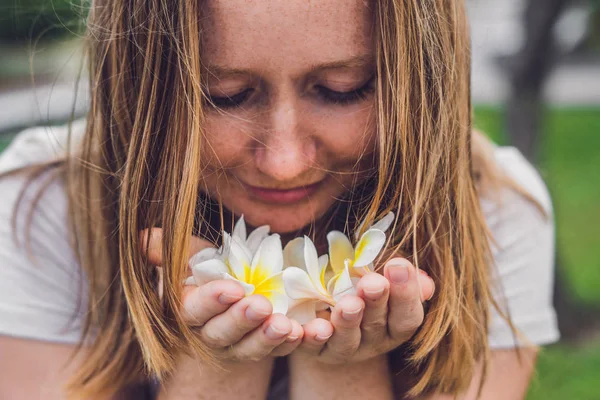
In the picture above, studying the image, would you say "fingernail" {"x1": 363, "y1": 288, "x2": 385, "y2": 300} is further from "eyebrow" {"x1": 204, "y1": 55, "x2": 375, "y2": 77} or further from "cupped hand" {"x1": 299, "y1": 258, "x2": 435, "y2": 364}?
"eyebrow" {"x1": 204, "y1": 55, "x2": 375, "y2": 77}

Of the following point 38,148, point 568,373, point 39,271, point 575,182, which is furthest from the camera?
point 575,182

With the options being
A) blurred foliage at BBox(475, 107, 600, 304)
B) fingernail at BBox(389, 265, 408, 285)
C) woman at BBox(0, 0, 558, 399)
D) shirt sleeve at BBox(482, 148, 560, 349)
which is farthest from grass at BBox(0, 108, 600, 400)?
fingernail at BBox(389, 265, 408, 285)

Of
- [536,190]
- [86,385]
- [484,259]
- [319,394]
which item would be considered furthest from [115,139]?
[536,190]

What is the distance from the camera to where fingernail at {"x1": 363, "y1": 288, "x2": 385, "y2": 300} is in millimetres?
1558

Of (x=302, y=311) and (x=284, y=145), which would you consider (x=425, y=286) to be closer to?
(x=302, y=311)

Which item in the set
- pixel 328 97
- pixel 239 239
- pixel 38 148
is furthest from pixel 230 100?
pixel 38 148

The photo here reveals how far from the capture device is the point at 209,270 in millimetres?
1711

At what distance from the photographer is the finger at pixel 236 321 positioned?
1570 mm

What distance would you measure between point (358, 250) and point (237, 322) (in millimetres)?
348

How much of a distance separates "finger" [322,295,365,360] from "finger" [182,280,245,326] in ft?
0.71

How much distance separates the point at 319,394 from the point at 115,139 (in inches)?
34.8

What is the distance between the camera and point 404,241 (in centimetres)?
187

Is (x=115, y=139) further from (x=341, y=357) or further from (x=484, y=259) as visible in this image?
(x=484, y=259)

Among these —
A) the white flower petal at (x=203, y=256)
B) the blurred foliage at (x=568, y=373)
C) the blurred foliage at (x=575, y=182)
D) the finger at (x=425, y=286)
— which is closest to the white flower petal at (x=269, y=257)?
the white flower petal at (x=203, y=256)
